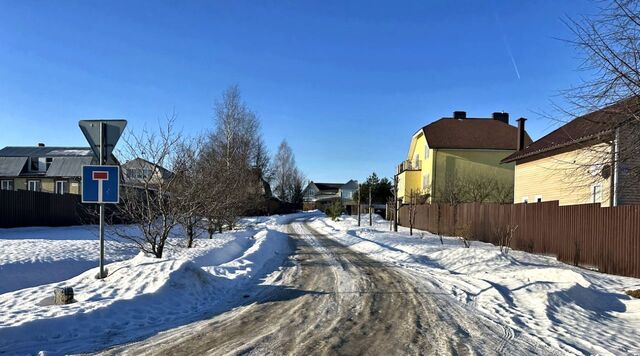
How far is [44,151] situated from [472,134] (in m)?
49.3

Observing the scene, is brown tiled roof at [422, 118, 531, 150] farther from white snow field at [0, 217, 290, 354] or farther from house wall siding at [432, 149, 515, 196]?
white snow field at [0, 217, 290, 354]

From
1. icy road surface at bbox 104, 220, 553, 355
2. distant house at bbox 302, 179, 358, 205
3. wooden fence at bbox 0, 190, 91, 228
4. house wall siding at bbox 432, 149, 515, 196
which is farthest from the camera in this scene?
distant house at bbox 302, 179, 358, 205

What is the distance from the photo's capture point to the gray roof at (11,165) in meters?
54.0

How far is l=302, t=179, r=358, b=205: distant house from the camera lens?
125812mm

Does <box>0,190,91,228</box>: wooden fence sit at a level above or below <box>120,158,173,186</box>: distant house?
below

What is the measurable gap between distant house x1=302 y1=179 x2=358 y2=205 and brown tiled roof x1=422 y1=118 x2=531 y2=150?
7330cm

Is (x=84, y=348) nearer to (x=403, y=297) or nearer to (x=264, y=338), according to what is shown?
(x=264, y=338)

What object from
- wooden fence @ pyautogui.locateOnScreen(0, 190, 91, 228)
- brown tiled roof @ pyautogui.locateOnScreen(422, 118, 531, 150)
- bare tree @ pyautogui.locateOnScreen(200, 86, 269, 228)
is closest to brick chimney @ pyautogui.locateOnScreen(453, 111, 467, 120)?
brown tiled roof @ pyautogui.locateOnScreen(422, 118, 531, 150)

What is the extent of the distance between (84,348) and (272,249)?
13899 millimetres

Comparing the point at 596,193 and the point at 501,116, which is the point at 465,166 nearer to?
the point at 501,116

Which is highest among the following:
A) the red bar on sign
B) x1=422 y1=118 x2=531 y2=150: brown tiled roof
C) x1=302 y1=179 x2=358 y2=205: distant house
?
x1=422 y1=118 x2=531 y2=150: brown tiled roof

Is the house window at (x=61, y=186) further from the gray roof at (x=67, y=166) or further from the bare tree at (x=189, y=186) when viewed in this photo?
the bare tree at (x=189, y=186)

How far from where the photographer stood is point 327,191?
150 m

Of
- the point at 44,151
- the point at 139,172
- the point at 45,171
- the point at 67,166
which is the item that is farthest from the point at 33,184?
the point at 139,172
